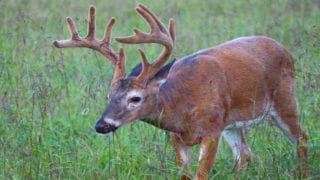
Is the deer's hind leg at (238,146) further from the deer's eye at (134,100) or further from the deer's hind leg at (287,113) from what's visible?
the deer's eye at (134,100)

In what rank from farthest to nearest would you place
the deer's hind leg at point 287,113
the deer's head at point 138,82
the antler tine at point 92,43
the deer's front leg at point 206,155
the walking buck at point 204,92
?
the deer's hind leg at point 287,113 → the antler tine at point 92,43 → the deer's front leg at point 206,155 → the walking buck at point 204,92 → the deer's head at point 138,82

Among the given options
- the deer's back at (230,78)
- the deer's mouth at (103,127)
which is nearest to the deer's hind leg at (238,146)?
the deer's back at (230,78)

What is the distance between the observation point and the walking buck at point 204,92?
6.50 metres

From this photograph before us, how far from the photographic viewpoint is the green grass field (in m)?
6.68

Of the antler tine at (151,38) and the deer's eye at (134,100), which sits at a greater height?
the antler tine at (151,38)

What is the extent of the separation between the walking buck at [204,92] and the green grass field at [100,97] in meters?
0.12

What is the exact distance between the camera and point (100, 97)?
8609 mm

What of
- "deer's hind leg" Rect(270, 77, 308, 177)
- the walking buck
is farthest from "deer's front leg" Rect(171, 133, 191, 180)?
"deer's hind leg" Rect(270, 77, 308, 177)

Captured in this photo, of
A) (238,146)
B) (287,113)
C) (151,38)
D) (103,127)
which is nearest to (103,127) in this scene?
(103,127)

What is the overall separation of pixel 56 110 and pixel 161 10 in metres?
3.08

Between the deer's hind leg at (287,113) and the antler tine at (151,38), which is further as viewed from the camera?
the deer's hind leg at (287,113)

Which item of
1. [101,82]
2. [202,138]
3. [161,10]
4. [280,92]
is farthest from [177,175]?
[161,10]

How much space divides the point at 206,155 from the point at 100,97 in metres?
2.15

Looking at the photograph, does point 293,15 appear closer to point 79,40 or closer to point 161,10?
point 161,10
